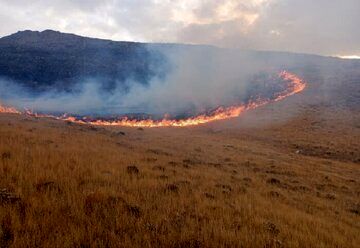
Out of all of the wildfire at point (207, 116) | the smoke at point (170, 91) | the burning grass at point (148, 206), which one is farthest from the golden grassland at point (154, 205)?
the smoke at point (170, 91)

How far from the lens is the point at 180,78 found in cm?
9600

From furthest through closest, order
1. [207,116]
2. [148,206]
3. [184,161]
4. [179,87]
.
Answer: [179,87]
[207,116]
[184,161]
[148,206]

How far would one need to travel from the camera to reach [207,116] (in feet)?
198

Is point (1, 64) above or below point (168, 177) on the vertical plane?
above

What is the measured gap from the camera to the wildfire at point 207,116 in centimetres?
5122

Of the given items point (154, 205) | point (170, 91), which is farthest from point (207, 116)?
point (154, 205)

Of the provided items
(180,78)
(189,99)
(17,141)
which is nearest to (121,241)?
(17,141)

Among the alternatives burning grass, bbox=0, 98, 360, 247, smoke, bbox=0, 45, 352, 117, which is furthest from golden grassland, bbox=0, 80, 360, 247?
smoke, bbox=0, 45, 352, 117

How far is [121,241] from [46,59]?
10052 cm

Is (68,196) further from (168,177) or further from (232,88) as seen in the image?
(232,88)

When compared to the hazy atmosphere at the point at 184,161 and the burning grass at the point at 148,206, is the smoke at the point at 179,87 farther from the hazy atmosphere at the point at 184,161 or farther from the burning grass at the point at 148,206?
the burning grass at the point at 148,206

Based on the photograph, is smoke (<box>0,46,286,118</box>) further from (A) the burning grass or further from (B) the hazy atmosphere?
(A) the burning grass

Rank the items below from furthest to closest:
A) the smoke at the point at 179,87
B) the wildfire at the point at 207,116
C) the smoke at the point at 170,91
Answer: the smoke at the point at 179,87 < the smoke at the point at 170,91 < the wildfire at the point at 207,116

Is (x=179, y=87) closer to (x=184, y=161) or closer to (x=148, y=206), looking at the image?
(x=184, y=161)
